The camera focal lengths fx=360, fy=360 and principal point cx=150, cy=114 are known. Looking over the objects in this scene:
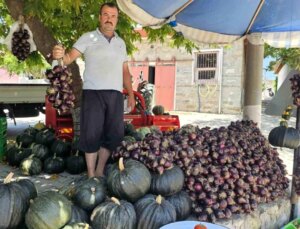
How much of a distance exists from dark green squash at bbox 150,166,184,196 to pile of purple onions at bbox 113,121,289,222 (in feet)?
0.20

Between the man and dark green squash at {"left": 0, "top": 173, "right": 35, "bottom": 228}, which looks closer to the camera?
dark green squash at {"left": 0, "top": 173, "right": 35, "bottom": 228}

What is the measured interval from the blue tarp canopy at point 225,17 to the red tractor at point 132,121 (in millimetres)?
2280

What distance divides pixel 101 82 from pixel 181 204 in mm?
1651

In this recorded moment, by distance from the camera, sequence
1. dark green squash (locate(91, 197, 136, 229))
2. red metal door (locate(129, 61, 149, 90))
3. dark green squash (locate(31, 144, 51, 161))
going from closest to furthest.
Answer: dark green squash (locate(91, 197, 136, 229)), dark green squash (locate(31, 144, 51, 161)), red metal door (locate(129, 61, 149, 90))

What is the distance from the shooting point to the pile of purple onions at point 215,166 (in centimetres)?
357

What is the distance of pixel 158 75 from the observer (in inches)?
838

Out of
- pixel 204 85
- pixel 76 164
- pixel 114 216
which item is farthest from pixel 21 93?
pixel 204 85

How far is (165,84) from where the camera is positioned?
69.1 ft

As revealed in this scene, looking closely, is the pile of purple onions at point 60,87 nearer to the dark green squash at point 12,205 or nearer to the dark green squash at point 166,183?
the dark green squash at point 12,205

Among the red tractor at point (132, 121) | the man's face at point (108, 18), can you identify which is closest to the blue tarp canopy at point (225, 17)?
the man's face at point (108, 18)

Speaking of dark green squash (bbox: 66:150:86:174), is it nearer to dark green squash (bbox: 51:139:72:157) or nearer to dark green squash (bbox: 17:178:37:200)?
dark green squash (bbox: 51:139:72:157)

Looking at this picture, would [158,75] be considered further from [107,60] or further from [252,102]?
[107,60]

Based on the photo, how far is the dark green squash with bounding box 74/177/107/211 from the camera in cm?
311

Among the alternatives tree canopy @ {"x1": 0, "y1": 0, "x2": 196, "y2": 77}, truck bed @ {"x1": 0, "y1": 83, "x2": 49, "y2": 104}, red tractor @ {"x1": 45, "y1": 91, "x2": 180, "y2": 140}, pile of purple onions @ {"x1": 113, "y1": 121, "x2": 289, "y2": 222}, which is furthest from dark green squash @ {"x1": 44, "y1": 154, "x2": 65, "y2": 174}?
truck bed @ {"x1": 0, "y1": 83, "x2": 49, "y2": 104}
